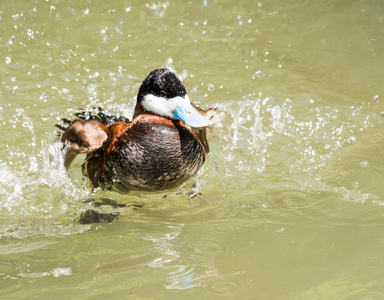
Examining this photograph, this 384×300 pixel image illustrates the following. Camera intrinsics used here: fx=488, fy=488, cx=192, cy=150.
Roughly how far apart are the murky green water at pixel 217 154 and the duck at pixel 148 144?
26 centimetres

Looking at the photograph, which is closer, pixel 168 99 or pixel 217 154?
pixel 168 99

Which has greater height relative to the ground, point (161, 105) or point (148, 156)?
point (161, 105)

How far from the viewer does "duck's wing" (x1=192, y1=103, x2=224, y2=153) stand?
3393 millimetres

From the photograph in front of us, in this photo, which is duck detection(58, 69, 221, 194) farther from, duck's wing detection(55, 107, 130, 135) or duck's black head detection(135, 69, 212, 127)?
duck's wing detection(55, 107, 130, 135)

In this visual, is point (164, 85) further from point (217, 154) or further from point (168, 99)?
point (217, 154)

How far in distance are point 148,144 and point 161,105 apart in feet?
1.04

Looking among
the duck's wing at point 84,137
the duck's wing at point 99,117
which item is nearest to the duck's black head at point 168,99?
the duck's wing at point 84,137

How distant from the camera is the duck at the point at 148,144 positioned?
2812 mm

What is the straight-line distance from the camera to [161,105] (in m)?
3.00

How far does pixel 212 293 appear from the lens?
2096 millimetres

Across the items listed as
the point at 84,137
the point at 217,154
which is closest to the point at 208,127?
the point at 217,154

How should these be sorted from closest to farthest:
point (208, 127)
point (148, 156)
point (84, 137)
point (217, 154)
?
point (148, 156), point (84, 137), point (208, 127), point (217, 154)

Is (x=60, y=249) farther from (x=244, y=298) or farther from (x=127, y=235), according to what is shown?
(x=244, y=298)

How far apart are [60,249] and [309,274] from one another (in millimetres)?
1283
